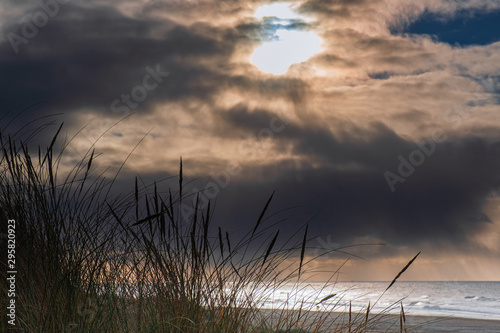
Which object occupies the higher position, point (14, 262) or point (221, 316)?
point (14, 262)

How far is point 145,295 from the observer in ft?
10.7

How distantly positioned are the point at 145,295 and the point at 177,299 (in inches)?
18.2

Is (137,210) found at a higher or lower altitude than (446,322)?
higher

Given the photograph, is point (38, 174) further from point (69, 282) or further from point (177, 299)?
point (177, 299)

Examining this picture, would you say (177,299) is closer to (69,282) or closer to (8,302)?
(69,282)

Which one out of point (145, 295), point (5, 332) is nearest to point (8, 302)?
point (5, 332)

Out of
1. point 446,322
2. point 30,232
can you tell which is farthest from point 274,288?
point 446,322

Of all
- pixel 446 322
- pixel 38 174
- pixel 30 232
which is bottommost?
pixel 446 322

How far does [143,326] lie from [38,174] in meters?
1.35

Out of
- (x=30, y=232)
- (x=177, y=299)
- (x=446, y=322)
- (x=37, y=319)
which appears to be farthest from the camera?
(x=446, y=322)

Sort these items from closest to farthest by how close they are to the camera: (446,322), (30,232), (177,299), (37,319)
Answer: (37,319) → (177,299) → (30,232) → (446,322)

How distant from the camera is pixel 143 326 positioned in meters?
2.86

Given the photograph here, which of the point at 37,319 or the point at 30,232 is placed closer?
the point at 37,319

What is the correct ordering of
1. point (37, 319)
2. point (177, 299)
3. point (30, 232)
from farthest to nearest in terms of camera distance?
point (30, 232) < point (177, 299) < point (37, 319)
